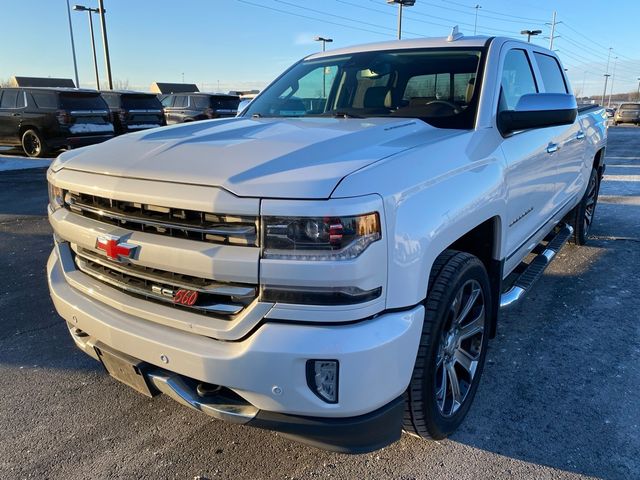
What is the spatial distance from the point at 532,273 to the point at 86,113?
41.1ft

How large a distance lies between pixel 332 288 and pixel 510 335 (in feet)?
7.79

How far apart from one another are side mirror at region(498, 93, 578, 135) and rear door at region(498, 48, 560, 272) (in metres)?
0.13

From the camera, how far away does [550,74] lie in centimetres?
442

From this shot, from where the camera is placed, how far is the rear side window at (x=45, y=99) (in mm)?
13028

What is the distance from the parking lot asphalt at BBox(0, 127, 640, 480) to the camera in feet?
7.82

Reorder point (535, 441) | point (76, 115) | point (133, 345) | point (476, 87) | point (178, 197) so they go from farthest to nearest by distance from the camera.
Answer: point (76, 115) < point (476, 87) < point (535, 441) < point (133, 345) < point (178, 197)

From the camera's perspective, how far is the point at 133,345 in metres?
2.13

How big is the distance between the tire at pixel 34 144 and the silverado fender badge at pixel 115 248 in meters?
12.9

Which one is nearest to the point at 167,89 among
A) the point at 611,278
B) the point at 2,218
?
the point at 2,218

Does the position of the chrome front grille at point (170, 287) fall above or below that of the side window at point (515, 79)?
below

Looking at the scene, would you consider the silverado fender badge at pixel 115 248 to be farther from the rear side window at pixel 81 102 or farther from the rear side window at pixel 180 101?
the rear side window at pixel 180 101

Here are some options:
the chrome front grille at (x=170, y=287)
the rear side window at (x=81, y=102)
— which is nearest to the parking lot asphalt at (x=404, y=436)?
the chrome front grille at (x=170, y=287)

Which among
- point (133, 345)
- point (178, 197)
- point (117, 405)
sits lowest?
point (117, 405)

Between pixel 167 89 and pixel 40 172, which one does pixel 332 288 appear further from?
pixel 167 89
